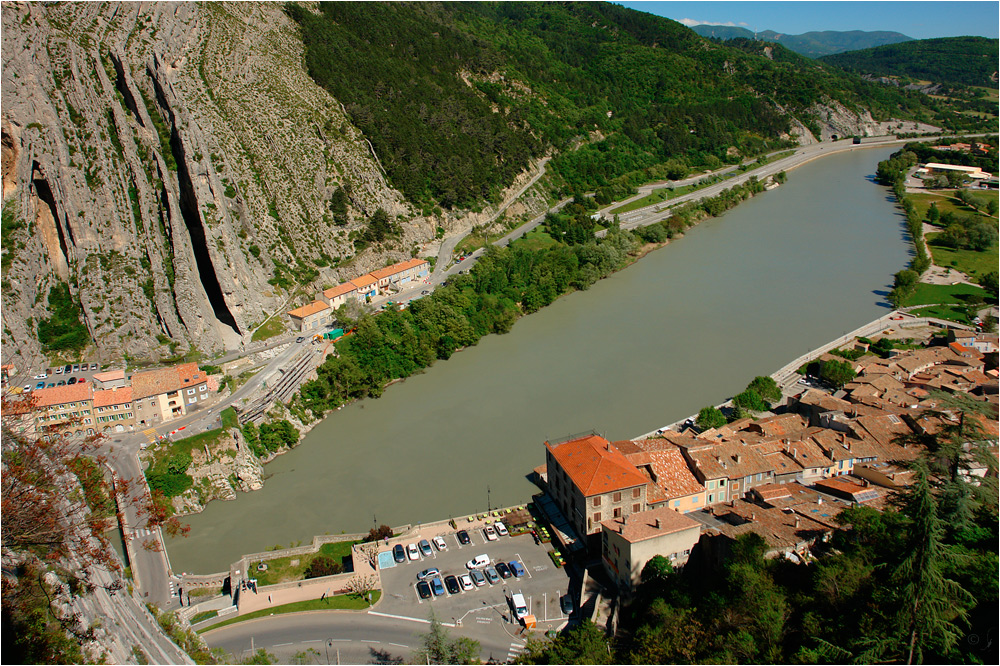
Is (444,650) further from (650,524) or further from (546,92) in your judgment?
(546,92)

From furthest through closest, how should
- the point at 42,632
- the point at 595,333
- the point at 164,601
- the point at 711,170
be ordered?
the point at 711,170, the point at 595,333, the point at 164,601, the point at 42,632

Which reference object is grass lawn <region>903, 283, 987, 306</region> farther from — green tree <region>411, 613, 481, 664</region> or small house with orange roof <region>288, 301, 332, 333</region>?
green tree <region>411, 613, 481, 664</region>

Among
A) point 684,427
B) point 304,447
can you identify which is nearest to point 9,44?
point 304,447

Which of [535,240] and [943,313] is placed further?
[535,240]

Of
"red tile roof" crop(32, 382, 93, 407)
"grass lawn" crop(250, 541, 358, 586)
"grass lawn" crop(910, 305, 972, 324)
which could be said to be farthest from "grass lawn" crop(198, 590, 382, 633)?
"grass lawn" crop(910, 305, 972, 324)

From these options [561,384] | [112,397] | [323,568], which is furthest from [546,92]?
[323,568]

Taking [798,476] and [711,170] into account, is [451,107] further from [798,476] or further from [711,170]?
[798,476]
